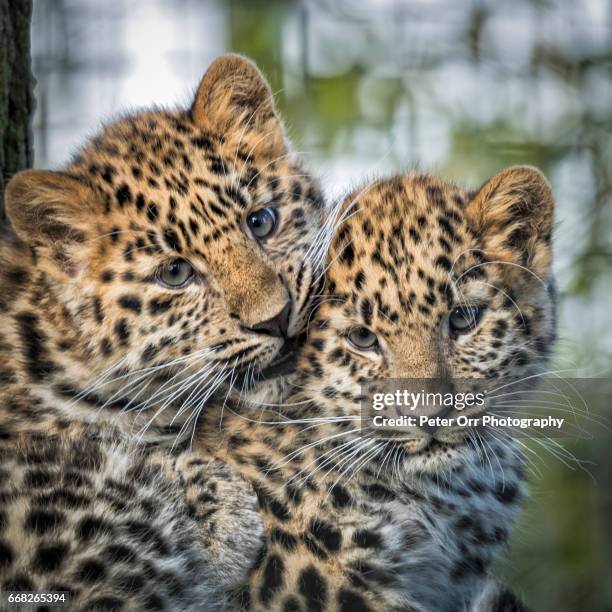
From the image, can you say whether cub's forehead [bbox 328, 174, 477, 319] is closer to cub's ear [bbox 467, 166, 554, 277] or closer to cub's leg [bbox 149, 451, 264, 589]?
cub's ear [bbox 467, 166, 554, 277]

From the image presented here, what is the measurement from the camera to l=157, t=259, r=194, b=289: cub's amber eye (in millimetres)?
2885

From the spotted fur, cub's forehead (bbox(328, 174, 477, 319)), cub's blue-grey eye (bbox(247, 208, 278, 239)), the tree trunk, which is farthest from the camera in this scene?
the tree trunk

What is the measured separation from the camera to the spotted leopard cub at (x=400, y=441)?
109 inches

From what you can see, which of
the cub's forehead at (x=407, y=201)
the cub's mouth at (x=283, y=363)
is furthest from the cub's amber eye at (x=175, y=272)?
the cub's forehead at (x=407, y=201)

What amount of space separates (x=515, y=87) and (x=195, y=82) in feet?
4.10

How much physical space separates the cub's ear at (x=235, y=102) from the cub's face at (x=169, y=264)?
0.35ft

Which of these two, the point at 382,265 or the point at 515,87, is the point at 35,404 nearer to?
the point at 382,265

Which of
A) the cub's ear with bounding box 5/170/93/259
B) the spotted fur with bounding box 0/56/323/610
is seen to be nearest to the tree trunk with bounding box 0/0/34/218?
the spotted fur with bounding box 0/56/323/610

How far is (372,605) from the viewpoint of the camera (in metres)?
2.71

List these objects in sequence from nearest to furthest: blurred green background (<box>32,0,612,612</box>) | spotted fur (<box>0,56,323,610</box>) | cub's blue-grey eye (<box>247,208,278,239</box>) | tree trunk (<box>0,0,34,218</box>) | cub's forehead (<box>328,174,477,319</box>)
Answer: spotted fur (<box>0,56,323,610</box>)
cub's forehead (<box>328,174,477,319</box>)
cub's blue-grey eye (<box>247,208,278,239</box>)
blurred green background (<box>32,0,612,612</box>)
tree trunk (<box>0,0,34,218</box>)

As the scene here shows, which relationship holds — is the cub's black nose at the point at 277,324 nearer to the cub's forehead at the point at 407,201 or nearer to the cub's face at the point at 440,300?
the cub's face at the point at 440,300

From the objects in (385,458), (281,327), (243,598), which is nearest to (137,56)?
(281,327)

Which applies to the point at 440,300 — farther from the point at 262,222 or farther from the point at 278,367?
the point at 262,222

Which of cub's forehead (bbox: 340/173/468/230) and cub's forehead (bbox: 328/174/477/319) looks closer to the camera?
cub's forehead (bbox: 328/174/477/319)
